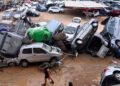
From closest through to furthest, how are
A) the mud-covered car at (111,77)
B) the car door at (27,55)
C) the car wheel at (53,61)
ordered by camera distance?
the mud-covered car at (111,77) → the car door at (27,55) → the car wheel at (53,61)

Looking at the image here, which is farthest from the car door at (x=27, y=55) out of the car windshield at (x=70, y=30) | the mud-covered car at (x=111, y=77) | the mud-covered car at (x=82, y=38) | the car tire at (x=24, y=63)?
the mud-covered car at (x=111, y=77)

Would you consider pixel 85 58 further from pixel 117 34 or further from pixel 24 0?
pixel 24 0

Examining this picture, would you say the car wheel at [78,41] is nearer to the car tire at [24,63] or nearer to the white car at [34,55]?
the white car at [34,55]

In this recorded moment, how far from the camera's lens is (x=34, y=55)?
18.6 m

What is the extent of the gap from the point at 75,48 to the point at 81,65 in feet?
6.16

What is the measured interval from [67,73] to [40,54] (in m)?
2.11

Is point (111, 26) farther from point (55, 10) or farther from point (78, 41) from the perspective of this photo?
point (55, 10)

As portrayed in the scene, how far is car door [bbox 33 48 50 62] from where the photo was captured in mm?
18625

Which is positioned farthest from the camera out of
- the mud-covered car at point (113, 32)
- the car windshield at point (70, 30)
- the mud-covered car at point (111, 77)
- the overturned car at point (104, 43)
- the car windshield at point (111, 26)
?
the car windshield at point (70, 30)

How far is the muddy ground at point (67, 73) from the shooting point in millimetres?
16688

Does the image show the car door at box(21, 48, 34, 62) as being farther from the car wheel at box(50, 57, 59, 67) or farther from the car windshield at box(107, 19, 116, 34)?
the car windshield at box(107, 19, 116, 34)

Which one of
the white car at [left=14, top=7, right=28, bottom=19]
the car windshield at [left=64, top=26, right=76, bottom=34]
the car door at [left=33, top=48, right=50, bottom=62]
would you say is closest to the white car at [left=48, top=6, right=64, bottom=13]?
the white car at [left=14, top=7, right=28, bottom=19]

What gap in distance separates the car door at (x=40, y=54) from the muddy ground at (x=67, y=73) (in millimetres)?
681

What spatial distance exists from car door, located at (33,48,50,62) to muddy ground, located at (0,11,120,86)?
0.68 m
